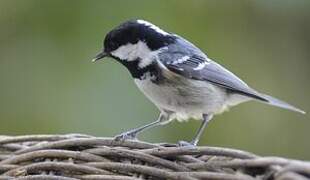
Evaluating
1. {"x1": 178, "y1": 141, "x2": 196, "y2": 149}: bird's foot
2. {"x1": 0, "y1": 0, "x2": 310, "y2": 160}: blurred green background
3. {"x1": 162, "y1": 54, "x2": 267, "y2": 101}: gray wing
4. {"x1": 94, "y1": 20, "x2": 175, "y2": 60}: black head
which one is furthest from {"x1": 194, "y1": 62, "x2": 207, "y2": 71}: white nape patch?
{"x1": 0, "y1": 0, "x2": 310, "y2": 160}: blurred green background

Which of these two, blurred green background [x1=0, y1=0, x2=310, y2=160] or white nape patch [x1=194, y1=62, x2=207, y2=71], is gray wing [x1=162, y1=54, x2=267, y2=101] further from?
blurred green background [x1=0, y1=0, x2=310, y2=160]

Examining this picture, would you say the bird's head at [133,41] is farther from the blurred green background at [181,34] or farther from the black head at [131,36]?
the blurred green background at [181,34]

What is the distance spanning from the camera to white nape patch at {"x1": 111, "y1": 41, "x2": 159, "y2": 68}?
169 cm

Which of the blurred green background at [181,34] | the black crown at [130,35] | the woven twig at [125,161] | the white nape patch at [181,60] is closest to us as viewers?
the woven twig at [125,161]

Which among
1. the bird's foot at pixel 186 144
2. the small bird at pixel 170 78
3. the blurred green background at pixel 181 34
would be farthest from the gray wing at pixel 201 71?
the blurred green background at pixel 181 34

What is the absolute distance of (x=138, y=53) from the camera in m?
1.69

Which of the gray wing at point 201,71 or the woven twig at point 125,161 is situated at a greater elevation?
the gray wing at point 201,71

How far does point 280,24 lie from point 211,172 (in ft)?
6.88

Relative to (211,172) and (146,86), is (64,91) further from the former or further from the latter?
(211,172)

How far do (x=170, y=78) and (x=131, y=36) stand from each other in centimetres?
14

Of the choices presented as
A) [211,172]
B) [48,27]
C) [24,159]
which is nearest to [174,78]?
[24,159]

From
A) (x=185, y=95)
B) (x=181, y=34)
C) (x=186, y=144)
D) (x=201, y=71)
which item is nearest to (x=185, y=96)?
(x=185, y=95)

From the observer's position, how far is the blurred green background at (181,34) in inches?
113

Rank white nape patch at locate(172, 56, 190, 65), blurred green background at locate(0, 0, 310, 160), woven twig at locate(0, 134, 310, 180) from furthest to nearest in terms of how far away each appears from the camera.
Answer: blurred green background at locate(0, 0, 310, 160), white nape patch at locate(172, 56, 190, 65), woven twig at locate(0, 134, 310, 180)
